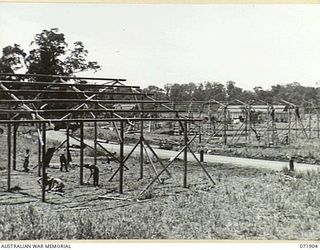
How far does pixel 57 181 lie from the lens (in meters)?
10.9

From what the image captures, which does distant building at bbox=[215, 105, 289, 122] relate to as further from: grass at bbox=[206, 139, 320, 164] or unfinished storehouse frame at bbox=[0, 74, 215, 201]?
unfinished storehouse frame at bbox=[0, 74, 215, 201]

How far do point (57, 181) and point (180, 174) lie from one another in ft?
14.0

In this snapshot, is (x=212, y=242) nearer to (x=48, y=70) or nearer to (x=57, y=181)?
(x=57, y=181)

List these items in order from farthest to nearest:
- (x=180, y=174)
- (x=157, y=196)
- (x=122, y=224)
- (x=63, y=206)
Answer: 1. (x=180, y=174)
2. (x=157, y=196)
3. (x=63, y=206)
4. (x=122, y=224)

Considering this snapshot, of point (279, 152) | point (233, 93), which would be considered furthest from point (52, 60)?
point (233, 93)

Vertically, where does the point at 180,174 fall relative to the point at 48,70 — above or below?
below

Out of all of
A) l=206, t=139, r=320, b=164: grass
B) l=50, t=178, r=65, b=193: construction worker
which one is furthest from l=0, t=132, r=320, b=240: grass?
l=206, t=139, r=320, b=164: grass

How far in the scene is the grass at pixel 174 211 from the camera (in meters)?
7.72

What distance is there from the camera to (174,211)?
920 cm

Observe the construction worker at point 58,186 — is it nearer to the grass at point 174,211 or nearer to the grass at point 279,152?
the grass at point 174,211

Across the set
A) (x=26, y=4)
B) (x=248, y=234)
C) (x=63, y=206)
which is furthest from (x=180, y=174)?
(x=26, y=4)

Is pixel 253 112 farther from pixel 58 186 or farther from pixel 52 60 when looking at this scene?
pixel 58 186

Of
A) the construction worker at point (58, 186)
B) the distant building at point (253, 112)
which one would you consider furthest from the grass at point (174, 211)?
the distant building at point (253, 112)

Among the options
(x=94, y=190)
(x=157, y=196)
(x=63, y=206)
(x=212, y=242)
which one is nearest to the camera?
(x=212, y=242)
